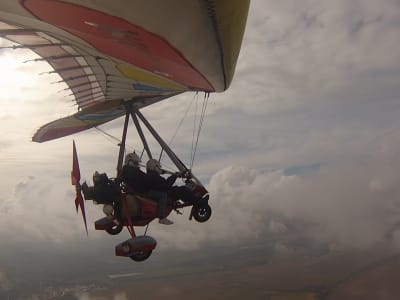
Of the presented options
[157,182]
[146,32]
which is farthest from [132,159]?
[146,32]

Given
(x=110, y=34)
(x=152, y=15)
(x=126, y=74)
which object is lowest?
(x=152, y=15)

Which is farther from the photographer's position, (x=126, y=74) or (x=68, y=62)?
(x=68, y=62)

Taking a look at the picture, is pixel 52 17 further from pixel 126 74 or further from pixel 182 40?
pixel 126 74

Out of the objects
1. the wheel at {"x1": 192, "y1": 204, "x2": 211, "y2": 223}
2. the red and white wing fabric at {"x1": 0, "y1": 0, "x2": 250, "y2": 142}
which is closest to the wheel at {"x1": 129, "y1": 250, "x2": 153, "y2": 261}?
the wheel at {"x1": 192, "y1": 204, "x2": 211, "y2": 223}

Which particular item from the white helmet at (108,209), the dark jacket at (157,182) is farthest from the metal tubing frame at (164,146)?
the white helmet at (108,209)

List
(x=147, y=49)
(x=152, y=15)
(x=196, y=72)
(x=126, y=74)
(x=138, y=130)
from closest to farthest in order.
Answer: (x=152, y=15) → (x=147, y=49) → (x=196, y=72) → (x=126, y=74) → (x=138, y=130)

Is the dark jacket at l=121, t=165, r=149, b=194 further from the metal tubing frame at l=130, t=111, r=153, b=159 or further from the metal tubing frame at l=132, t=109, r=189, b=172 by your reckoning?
the metal tubing frame at l=130, t=111, r=153, b=159

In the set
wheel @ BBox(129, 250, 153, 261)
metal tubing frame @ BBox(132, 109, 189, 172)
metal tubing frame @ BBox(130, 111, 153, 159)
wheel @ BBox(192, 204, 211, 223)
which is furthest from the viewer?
metal tubing frame @ BBox(130, 111, 153, 159)

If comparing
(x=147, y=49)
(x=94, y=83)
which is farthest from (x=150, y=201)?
(x=147, y=49)

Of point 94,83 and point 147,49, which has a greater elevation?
point 94,83
